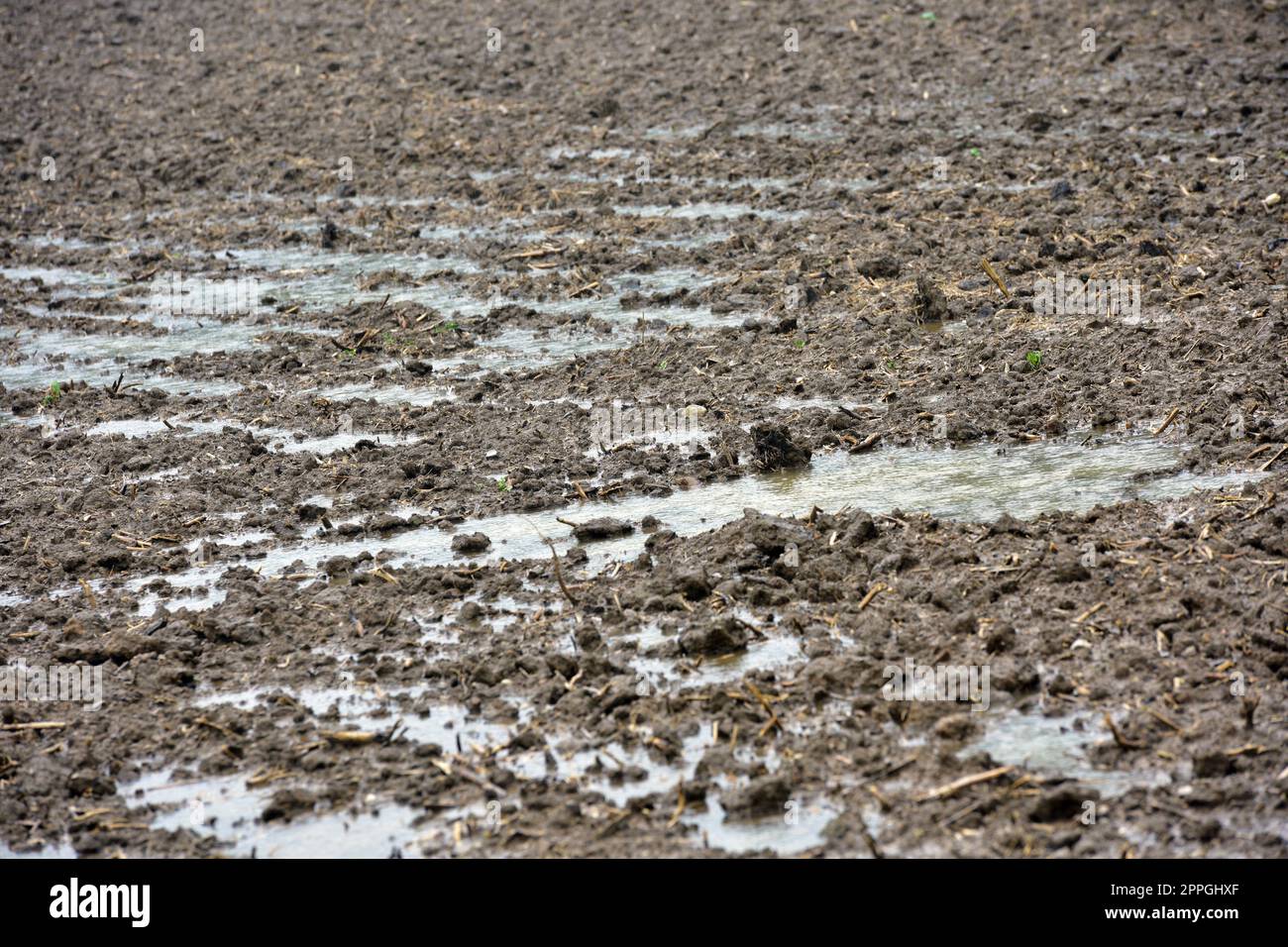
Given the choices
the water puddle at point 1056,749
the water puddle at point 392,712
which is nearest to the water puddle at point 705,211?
the water puddle at point 392,712

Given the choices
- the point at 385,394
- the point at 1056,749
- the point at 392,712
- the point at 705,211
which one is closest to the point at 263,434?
the point at 385,394

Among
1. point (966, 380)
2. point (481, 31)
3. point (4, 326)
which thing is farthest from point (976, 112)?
point (4, 326)

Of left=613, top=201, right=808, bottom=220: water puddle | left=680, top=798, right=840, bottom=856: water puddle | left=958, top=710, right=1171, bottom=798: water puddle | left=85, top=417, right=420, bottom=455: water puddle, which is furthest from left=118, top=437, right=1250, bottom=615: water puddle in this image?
left=613, top=201, right=808, bottom=220: water puddle

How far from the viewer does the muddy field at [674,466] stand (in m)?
5.42

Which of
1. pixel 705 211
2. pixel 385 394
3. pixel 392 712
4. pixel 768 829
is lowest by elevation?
pixel 768 829

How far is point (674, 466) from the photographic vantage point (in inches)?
324

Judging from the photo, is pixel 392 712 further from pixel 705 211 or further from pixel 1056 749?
pixel 705 211

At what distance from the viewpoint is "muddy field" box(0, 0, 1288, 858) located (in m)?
5.42

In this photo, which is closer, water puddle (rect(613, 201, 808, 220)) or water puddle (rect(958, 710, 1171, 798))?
water puddle (rect(958, 710, 1171, 798))

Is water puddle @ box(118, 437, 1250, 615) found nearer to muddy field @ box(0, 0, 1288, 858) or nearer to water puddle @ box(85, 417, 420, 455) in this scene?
muddy field @ box(0, 0, 1288, 858)
